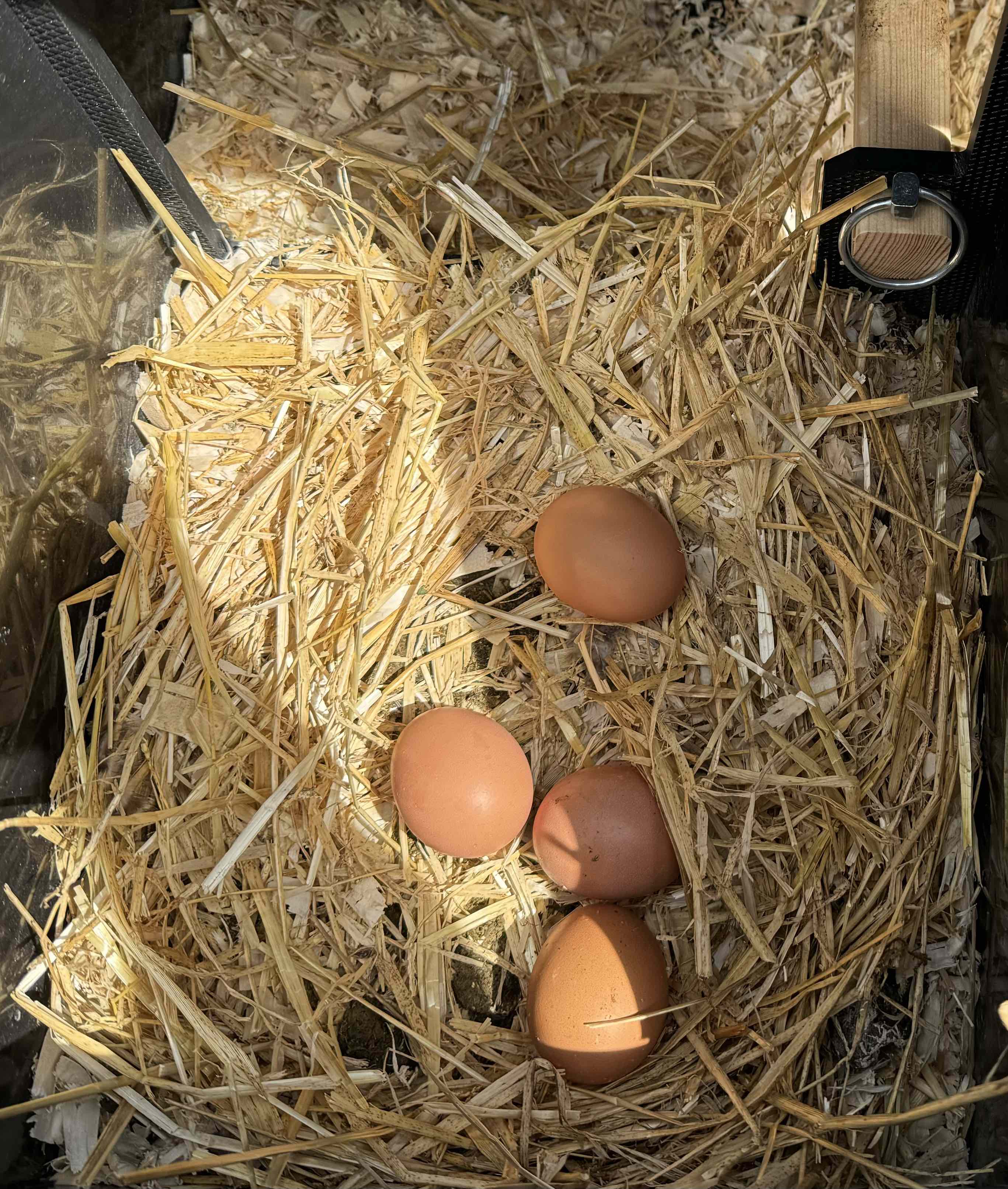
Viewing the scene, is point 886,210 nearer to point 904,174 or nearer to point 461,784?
point 904,174

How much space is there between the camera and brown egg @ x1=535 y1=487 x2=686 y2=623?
1.64 meters

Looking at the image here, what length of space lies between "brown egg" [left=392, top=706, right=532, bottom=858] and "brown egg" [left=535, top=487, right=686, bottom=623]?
28 centimetres

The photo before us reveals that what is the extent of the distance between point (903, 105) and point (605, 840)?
130 cm

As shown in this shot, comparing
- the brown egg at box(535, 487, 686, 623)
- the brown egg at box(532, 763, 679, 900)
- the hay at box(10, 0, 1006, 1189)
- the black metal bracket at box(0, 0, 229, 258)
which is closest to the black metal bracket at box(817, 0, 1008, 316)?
the hay at box(10, 0, 1006, 1189)

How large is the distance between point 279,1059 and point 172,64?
2.01m

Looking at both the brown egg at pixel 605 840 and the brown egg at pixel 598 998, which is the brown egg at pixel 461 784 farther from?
the brown egg at pixel 598 998

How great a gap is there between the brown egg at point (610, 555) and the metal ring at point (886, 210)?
529mm

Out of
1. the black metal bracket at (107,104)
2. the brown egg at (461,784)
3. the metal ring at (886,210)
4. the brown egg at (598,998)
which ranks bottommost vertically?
the brown egg at (598,998)

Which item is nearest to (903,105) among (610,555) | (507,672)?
(610,555)

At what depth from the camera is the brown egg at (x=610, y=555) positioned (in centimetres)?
164

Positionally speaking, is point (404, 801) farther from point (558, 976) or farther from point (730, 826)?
point (730, 826)

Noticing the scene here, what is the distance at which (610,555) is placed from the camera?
1638 mm

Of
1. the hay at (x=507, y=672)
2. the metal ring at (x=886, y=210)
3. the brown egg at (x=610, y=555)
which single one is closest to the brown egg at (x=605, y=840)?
the hay at (x=507, y=672)

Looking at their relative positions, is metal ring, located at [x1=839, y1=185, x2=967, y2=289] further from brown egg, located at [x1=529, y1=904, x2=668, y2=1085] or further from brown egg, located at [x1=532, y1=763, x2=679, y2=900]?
brown egg, located at [x1=529, y1=904, x2=668, y2=1085]
